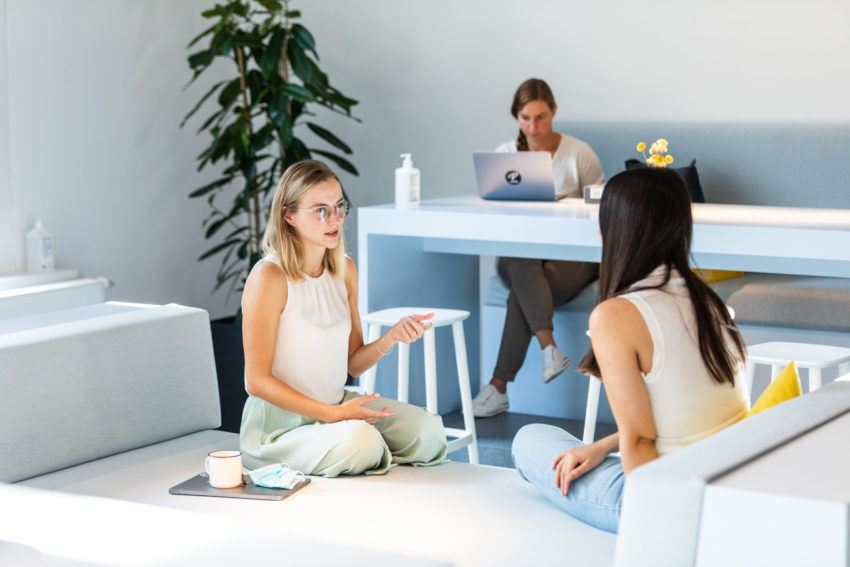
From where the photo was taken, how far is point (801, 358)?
2.82 metres

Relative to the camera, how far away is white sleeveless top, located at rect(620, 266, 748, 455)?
1.78m

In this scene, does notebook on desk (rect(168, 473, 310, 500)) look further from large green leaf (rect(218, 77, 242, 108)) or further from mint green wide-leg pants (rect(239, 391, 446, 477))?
large green leaf (rect(218, 77, 242, 108))

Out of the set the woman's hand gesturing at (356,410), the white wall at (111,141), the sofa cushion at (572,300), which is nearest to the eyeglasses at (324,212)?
the woman's hand gesturing at (356,410)

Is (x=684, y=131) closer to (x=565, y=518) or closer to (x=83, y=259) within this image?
(x=83, y=259)

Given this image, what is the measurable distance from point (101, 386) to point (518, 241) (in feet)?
4.73

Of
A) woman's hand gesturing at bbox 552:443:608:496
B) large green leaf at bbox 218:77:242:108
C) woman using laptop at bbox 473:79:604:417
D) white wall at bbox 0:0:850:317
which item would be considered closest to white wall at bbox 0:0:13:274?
white wall at bbox 0:0:850:317

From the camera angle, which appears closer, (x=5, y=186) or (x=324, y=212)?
(x=324, y=212)

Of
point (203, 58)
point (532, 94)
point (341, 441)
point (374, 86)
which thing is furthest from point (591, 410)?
point (374, 86)

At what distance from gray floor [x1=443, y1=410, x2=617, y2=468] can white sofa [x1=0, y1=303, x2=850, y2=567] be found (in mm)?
1224

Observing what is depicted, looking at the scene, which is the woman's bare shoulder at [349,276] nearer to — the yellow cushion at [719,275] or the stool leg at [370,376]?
the stool leg at [370,376]

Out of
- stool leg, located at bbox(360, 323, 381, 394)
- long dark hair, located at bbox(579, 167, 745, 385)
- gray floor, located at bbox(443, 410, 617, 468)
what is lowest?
gray floor, located at bbox(443, 410, 617, 468)

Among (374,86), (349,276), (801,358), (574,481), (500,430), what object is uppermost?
(374,86)

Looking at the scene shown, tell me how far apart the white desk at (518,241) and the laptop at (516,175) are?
0.20 feet

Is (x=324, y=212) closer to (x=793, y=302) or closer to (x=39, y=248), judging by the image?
(x=793, y=302)
